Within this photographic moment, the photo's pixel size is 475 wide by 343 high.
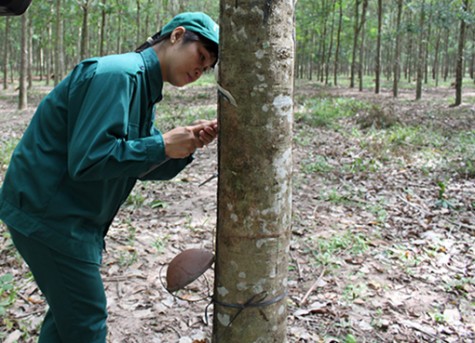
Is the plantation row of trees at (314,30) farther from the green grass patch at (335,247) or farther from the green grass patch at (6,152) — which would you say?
the green grass patch at (335,247)

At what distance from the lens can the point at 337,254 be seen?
381 centimetres

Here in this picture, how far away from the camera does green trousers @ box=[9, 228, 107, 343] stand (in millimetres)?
1706

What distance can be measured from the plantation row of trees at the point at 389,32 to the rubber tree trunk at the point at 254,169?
1266cm

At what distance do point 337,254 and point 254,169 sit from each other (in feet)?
8.48

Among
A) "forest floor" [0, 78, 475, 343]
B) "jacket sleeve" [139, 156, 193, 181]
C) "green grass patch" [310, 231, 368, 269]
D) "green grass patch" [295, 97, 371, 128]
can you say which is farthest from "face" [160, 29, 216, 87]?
"green grass patch" [295, 97, 371, 128]

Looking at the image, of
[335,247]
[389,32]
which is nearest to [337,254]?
[335,247]

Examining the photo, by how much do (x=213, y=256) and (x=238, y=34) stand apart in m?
0.83

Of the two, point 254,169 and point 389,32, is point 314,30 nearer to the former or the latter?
point 389,32

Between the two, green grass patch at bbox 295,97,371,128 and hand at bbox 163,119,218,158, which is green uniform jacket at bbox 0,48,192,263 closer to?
hand at bbox 163,119,218,158

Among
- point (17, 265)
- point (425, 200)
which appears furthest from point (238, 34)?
point (425, 200)

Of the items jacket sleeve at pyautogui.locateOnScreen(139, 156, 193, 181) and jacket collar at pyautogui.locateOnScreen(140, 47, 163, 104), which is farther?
jacket sleeve at pyautogui.locateOnScreen(139, 156, 193, 181)

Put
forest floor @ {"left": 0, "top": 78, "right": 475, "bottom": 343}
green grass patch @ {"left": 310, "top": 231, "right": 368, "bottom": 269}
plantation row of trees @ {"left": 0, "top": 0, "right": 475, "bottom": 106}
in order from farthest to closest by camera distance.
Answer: plantation row of trees @ {"left": 0, "top": 0, "right": 475, "bottom": 106} < green grass patch @ {"left": 310, "top": 231, "right": 368, "bottom": 269} < forest floor @ {"left": 0, "top": 78, "right": 475, "bottom": 343}

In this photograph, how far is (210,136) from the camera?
1.70 meters

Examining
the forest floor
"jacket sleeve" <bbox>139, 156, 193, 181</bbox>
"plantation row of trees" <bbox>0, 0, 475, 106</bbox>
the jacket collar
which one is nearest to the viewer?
the jacket collar
